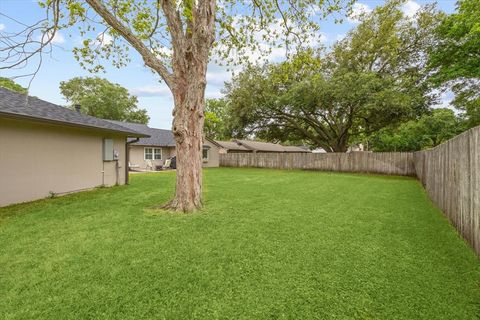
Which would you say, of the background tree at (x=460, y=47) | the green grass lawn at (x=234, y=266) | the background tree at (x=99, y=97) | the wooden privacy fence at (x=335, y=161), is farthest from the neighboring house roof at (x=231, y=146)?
the green grass lawn at (x=234, y=266)

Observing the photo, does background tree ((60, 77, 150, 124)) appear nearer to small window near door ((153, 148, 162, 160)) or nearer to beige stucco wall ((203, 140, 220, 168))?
small window near door ((153, 148, 162, 160))

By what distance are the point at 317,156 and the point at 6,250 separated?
59.5ft

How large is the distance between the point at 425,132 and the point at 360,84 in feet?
58.1

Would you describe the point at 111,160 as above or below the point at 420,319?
above

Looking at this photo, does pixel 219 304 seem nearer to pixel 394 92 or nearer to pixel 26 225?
pixel 26 225

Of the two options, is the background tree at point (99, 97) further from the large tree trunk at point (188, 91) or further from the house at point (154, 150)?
the large tree trunk at point (188, 91)

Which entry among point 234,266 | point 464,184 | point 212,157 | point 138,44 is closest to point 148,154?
point 212,157

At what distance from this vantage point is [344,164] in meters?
17.8

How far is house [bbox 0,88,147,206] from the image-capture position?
20.3ft

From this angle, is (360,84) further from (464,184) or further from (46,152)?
(46,152)

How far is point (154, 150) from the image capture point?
2156 cm

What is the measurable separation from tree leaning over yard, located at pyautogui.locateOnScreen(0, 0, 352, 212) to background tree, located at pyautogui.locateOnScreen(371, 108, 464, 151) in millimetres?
20141

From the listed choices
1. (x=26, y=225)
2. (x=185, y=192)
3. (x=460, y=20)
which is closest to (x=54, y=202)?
(x=26, y=225)

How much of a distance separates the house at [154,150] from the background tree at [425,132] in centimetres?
1705
